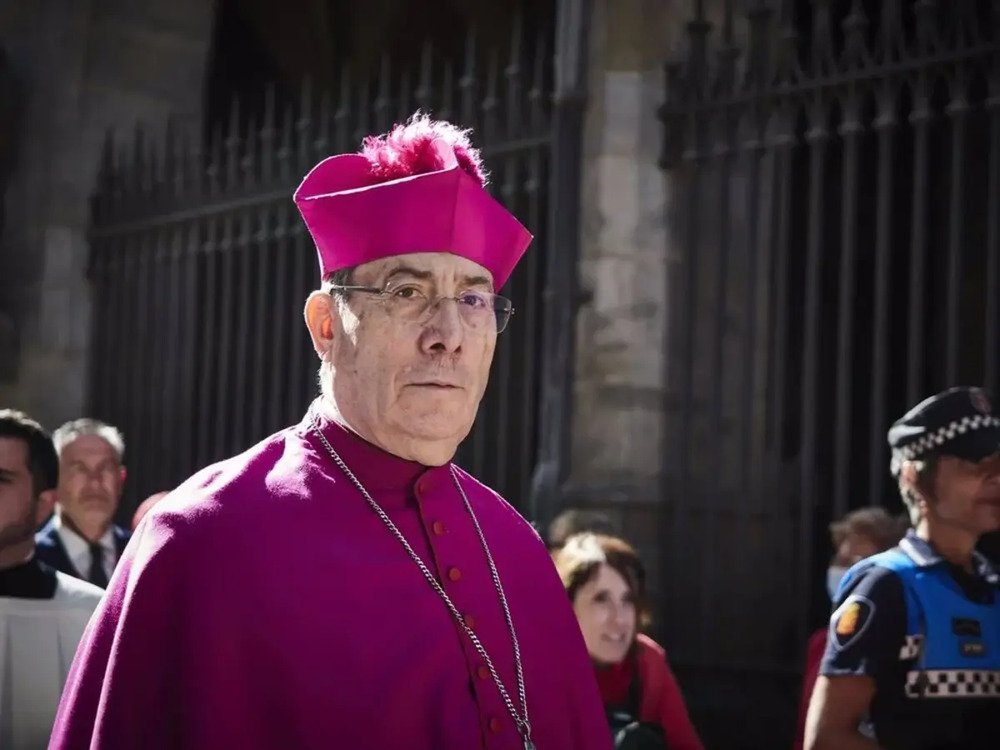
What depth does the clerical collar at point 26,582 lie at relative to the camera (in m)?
3.62

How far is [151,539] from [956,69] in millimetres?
3782

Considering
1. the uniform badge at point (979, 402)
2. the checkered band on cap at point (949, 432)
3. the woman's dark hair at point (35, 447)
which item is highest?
the uniform badge at point (979, 402)

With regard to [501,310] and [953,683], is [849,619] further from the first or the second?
[501,310]

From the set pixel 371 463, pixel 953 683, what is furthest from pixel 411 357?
pixel 953 683

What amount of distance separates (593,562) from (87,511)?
2.13 m

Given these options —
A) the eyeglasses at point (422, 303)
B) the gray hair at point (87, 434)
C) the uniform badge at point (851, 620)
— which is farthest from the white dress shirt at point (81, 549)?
the eyeglasses at point (422, 303)

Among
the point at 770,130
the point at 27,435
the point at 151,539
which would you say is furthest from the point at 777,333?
the point at 151,539

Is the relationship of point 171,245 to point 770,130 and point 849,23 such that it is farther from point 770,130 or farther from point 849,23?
point 849,23

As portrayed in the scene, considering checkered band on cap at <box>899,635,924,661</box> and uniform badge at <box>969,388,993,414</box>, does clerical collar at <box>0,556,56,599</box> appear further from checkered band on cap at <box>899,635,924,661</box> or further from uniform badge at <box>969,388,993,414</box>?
uniform badge at <box>969,388,993,414</box>

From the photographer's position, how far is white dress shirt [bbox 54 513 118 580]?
5.25 meters

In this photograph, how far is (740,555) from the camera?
5.59m

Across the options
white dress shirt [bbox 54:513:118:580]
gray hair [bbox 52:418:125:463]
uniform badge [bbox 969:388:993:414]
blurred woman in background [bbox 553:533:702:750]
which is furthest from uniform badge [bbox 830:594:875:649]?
gray hair [bbox 52:418:125:463]

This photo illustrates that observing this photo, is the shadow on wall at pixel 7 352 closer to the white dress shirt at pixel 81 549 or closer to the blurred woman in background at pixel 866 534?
the white dress shirt at pixel 81 549

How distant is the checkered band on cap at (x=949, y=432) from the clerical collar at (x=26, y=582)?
2119 millimetres
